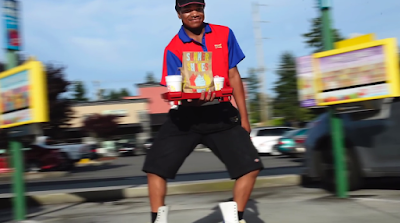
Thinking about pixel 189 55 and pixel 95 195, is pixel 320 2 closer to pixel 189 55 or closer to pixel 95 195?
pixel 189 55

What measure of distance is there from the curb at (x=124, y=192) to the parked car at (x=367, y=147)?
2.57 ft

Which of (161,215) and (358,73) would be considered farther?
(358,73)

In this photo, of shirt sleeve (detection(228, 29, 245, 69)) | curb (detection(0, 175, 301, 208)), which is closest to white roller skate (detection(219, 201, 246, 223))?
shirt sleeve (detection(228, 29, 245, 69))

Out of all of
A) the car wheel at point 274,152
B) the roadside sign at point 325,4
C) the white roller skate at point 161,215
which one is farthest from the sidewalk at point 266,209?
the car wheel at point 274,152

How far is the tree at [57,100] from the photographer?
55.8ft

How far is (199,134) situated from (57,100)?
1494cm

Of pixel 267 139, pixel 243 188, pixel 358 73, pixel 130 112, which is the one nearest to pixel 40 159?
pixel 267 139

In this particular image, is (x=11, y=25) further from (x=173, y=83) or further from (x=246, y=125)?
(x=246, y=125)

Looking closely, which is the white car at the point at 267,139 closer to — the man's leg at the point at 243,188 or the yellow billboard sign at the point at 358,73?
the yellow billboard sign at the point at 358,73

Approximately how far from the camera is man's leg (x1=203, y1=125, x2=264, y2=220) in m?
3.24

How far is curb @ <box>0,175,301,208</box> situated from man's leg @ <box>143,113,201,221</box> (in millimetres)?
3556

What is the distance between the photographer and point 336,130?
5.55m

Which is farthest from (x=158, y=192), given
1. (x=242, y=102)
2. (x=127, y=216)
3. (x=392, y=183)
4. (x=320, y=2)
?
(x=392, y=183)

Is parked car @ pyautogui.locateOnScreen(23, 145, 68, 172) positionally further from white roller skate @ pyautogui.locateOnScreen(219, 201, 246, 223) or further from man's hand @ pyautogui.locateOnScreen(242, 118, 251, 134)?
white roller skate @ pyautogui.locateOnScreen(219, 201, 246, 223)
